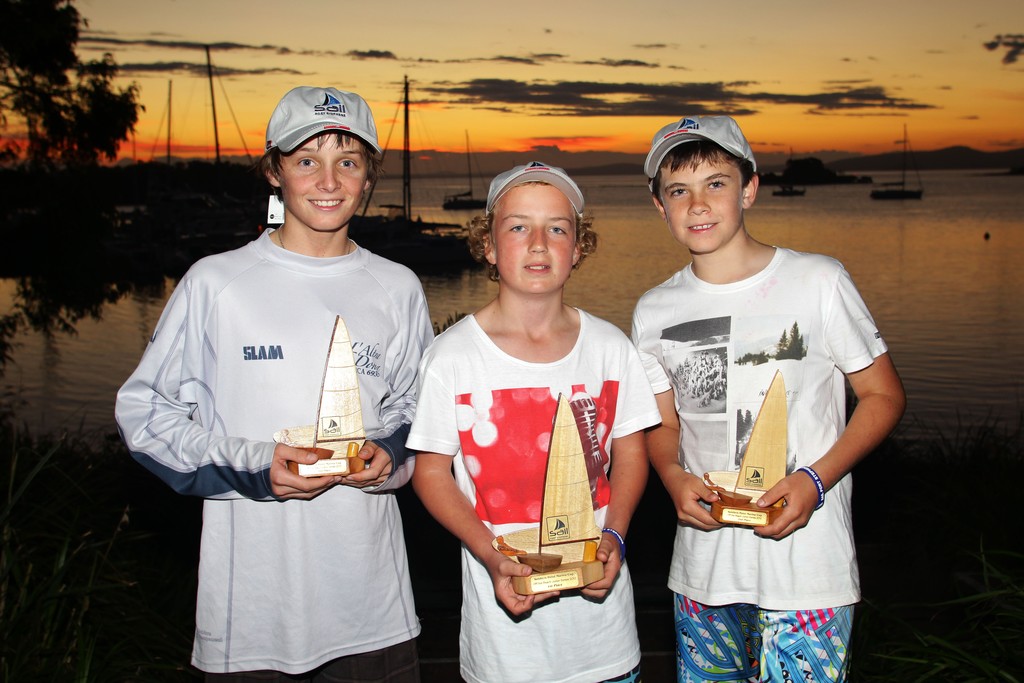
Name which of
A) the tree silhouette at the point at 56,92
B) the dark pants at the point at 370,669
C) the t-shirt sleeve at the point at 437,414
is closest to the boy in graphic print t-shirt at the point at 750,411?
the t-shirt sleeve at the point at 437,414

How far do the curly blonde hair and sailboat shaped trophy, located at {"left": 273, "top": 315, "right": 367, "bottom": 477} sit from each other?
1.72ft

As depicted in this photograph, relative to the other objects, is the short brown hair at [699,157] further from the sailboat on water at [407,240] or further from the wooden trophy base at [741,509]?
the sailboat on water at [407,240]

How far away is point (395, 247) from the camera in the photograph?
33.1 metres

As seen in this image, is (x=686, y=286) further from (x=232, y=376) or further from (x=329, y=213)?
(x=232, y=376)

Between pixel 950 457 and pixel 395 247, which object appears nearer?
pixel 950 457

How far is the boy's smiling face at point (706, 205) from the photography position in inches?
104

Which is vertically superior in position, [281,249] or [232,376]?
[281,249]

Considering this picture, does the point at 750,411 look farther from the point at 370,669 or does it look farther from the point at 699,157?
the point at 370,669

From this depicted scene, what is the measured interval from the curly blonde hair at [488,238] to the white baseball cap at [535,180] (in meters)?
0.07

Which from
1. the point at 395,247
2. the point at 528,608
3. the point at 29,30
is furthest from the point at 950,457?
the point at 395,247

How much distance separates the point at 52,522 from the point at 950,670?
4.37 metres

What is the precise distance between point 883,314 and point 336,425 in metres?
23.6

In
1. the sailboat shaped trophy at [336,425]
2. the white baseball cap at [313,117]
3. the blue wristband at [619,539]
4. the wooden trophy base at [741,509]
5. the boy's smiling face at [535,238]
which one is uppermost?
the white baseball cap at [313,117]

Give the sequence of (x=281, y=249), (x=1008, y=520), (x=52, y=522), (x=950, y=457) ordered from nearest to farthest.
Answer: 1. (x=281, y=249)
2. (x=52, y=522)
3. (x=1008, y=520)
4. (x=950, y=457)
